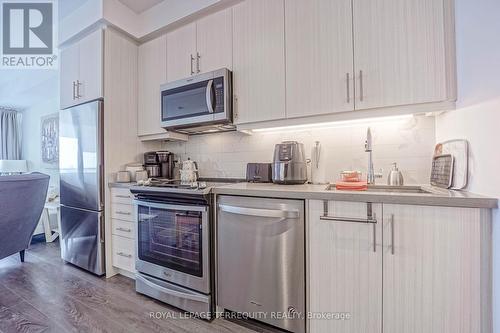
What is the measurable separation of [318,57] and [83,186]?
241 centimetres

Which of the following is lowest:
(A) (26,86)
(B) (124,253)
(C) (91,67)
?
(B) (124,253)

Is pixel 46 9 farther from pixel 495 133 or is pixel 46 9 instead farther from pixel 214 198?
pixel 495 133

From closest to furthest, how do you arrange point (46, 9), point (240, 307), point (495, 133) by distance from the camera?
1. point (495, 133)
2. point (240, 307)
3. point (46, 9)

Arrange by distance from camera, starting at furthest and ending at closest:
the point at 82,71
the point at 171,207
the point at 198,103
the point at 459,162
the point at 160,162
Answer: the point at 160,162 < the point at 82,71 < the point at 198,103 < the point at 171,207 < the point at 459,162

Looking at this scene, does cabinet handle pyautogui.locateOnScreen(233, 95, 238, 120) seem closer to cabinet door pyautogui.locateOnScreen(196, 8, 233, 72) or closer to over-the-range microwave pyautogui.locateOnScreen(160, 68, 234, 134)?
over-the-range microwave pyautogui.locateOnScreen(160, 68, 234, 134)

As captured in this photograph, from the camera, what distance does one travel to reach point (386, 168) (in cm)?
155

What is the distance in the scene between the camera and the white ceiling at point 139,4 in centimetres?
214

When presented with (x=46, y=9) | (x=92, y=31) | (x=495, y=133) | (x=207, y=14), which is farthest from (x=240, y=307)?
(x=46, y=9)

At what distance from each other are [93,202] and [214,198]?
1406mm

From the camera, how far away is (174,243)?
5.43 feet

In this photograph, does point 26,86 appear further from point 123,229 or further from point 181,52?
point 123,229

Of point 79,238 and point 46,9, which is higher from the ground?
point 46,9

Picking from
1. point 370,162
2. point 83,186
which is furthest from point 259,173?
point 83,186

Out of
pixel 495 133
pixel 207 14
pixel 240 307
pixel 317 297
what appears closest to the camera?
pixel 495 133
